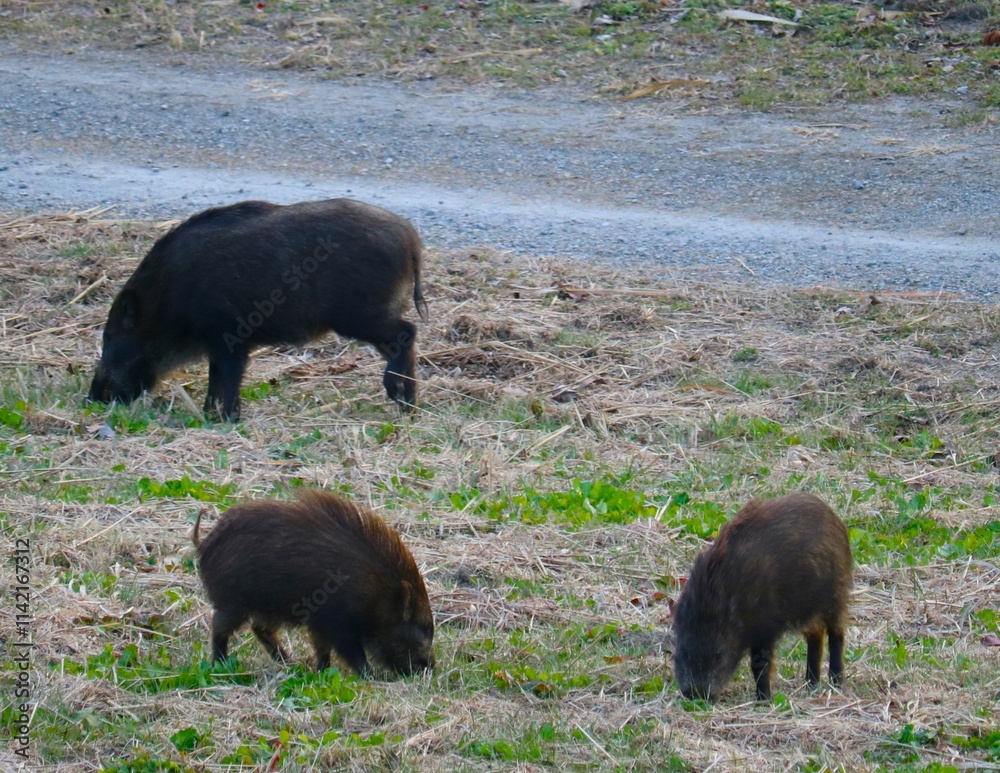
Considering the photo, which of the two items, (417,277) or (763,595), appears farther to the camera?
(417,277)

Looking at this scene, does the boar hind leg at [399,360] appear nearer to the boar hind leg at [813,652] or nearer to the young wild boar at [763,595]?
the young wild boar at [763,595]

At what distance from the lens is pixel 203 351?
827cm

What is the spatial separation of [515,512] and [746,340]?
11.6 ft

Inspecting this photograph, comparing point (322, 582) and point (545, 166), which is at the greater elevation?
point (322, 582)

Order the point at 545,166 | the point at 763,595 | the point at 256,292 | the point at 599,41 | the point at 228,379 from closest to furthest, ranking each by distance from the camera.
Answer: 1. the point at 763,595
2. the point at 256,292
3. the point at 228,379
4. the point at 545,166
5. the point at 599,41

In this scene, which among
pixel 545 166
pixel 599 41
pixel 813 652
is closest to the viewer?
pixel 813 652

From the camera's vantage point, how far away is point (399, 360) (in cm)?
830

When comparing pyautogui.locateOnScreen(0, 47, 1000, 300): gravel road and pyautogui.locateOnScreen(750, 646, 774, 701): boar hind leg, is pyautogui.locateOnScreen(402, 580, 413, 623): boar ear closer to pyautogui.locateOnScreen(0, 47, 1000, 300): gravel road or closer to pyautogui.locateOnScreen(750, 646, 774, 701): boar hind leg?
pyautogui.locateOnScreen(750, 646, 774, 701): boar hind leg

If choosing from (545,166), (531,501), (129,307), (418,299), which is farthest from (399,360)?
(545,166)

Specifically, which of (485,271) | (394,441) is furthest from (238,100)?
(394,441)

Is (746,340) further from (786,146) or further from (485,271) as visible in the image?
(786,146)

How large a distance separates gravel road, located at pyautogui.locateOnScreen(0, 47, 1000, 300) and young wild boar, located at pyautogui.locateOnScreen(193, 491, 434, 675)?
6468 mm

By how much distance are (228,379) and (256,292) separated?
58 centimetres

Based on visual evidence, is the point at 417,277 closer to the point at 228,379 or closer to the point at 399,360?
the point at 399,360
